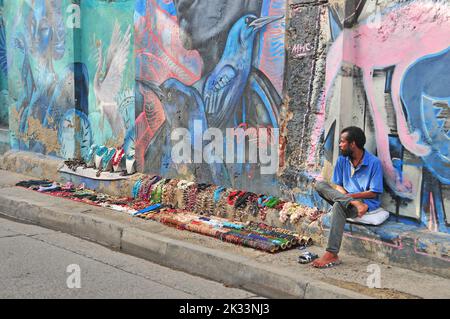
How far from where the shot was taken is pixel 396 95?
5301 mm

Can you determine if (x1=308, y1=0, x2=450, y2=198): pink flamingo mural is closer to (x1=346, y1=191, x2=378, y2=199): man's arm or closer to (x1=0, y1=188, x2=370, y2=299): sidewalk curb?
(x1=346, y1=191, x2=378, y2=199): man's arm

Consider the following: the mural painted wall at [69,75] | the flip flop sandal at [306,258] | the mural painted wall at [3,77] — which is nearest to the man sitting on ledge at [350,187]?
the flip flop sandal at [306,258]

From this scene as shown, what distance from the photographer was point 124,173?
8.24 meters

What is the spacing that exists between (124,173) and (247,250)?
317cm

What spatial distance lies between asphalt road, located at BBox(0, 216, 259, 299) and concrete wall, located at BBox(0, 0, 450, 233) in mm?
1666

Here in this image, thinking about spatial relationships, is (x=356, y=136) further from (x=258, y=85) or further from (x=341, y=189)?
(x=258, y=85)

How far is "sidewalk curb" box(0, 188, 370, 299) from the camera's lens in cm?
475

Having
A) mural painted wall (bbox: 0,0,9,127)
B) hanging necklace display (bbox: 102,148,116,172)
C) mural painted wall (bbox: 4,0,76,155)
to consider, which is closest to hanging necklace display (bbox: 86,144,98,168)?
hanging necklace display (bbox: 102,148,116,172)

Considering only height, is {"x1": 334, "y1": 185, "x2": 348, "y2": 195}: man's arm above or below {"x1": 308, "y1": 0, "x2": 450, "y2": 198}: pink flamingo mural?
below

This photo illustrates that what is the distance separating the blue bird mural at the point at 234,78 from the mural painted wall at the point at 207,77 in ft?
0.04

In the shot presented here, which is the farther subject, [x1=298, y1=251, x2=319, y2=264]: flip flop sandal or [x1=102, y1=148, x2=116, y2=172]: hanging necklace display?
[x1=102, y1=148, x2=116, y2=172]: hanging necklace display

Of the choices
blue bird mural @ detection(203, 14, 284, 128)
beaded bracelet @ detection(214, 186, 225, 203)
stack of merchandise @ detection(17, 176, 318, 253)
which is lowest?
stack of merchandise @ detection(17, 176, 318, 253)

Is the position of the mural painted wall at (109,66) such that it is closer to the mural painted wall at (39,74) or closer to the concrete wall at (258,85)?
the concrete wall at (258,85)

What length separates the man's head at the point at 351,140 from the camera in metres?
5.31
